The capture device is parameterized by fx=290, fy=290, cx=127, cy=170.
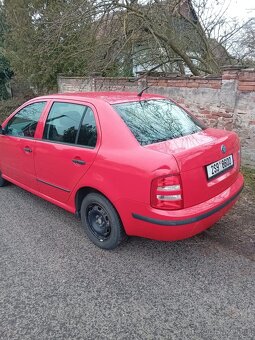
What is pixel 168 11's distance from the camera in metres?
6.80

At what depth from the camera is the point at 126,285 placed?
2482 millimetres

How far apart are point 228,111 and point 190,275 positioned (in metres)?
3.37

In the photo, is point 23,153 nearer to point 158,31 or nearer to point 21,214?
point 21,214

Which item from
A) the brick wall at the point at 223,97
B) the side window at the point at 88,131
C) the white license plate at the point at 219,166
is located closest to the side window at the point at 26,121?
the side window at the point at 88,131

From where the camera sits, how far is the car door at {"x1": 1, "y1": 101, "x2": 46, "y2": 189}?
3.65 m

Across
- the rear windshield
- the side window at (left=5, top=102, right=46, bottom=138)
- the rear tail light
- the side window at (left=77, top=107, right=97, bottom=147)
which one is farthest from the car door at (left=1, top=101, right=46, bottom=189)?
the rear tail light

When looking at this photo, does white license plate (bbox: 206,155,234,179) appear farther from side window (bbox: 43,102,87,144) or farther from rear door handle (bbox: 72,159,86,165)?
side window (bbox: 43,102,87,144)

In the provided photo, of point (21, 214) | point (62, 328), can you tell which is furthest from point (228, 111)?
point (62, 328)

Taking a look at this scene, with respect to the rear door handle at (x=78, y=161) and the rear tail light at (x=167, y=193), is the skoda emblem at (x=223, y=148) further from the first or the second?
the rear door handle at (x=78, y=161)

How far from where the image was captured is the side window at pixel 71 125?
2924 millimetres

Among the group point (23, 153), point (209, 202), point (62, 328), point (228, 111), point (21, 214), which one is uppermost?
point (228, 111)

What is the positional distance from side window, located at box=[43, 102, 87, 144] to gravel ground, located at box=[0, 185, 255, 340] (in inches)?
41.9

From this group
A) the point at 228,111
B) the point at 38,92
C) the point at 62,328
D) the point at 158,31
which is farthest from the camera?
the point at 38,92

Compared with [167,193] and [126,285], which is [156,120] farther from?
[126,285]
